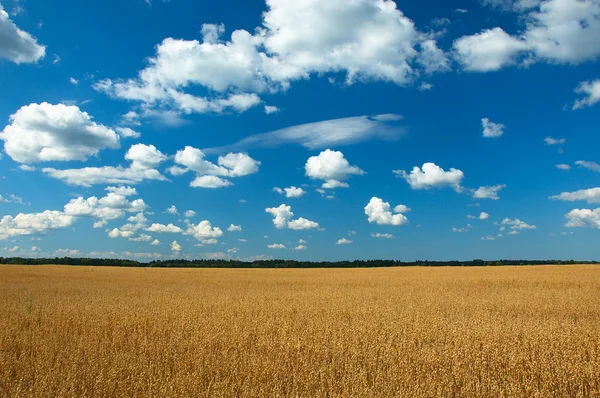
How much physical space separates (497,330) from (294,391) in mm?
6343

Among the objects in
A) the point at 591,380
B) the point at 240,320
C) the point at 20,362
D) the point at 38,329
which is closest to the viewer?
the point at 591,380

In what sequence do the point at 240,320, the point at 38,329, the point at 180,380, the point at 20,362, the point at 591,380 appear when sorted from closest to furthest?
the point at 180,380, the point at 591,380, the point at 20,362, the point at 38,329, the point at 240,320

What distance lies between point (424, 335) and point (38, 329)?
9873 millimetres

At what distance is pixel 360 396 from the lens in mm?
5602

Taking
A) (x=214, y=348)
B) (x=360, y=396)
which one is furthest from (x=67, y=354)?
(x=360, y=396)

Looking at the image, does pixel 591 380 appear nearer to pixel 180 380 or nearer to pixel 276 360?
pixel 276 360

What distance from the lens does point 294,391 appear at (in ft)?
19.4

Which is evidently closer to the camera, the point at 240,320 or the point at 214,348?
the point at 214,348

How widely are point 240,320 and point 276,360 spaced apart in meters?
4.32

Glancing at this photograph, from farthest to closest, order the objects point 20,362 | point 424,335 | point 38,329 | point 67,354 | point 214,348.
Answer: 1. point 38,329
2. point 424,335
3. point 214,348
4. point 67,354
5. point 20,362

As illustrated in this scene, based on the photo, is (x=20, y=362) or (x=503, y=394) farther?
(x=20, y=362)

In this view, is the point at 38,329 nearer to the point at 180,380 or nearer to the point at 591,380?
the point at 180,380

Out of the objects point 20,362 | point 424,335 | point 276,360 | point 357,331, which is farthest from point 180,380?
point 424,335

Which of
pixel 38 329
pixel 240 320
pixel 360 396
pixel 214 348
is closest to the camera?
pixel 360 396
